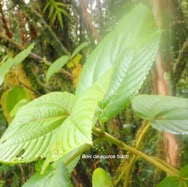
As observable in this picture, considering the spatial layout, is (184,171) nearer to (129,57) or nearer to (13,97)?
(129,57)

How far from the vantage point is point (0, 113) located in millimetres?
1253

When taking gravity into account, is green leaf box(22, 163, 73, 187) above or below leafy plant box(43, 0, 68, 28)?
below

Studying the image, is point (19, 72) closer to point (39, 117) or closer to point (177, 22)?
point (177, 22)

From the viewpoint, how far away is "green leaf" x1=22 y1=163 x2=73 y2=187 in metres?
0.36

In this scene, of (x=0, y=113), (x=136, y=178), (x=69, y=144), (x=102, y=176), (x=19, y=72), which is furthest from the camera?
(x=0, y=113)

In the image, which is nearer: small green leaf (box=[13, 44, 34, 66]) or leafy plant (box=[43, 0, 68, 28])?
small green leaf (box=[13, 44, 34, 66])

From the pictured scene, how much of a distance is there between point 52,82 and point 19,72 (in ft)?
0.42

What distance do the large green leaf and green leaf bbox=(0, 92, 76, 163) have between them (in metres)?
0.05

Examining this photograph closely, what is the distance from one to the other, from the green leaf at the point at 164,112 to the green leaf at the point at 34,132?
15 centimetres

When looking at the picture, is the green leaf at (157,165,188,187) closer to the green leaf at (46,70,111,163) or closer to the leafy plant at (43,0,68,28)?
the green leaf at (46,70,111,163)

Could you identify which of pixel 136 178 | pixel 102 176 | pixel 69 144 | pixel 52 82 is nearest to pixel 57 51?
pixel 52 82

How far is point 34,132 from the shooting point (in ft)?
0.92

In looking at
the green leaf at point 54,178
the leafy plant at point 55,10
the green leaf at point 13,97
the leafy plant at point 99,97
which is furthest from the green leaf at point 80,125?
the leafy plant at point 55,10

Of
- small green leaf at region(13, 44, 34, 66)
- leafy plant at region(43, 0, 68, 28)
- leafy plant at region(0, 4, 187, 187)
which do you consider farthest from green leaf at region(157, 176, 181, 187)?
leafy plant at region(43, 0, 68, 28)
